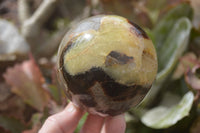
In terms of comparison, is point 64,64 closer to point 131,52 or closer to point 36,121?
point 131,52

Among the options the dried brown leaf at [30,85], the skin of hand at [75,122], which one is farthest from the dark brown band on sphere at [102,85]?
the dried brown leaf at [30,85]

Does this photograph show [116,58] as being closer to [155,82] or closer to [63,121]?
[63,121]

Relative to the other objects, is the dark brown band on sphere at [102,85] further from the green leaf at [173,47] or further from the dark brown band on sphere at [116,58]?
the green leaf at [173,47]

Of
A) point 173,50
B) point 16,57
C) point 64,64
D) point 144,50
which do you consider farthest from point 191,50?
point 16,57

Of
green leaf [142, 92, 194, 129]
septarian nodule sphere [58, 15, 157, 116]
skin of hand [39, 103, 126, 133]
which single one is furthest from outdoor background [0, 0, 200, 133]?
septarian nodule sphere [58, 15, 157, 116]

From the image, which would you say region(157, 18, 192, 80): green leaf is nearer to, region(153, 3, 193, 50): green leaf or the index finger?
region(153, 3, 193, 50): green leaf

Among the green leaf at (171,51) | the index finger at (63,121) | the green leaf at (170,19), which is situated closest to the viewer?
the index finger at (63,121)
